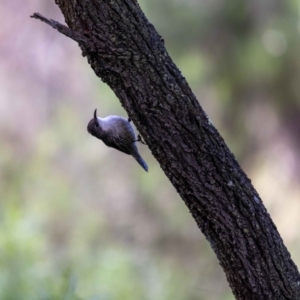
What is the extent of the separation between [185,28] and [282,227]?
85.7 inches

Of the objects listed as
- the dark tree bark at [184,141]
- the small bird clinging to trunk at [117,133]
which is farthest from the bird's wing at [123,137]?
the dark tree bark at [184,141]

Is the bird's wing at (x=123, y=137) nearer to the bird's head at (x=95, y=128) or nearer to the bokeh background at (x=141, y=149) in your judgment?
the bird's head at (x=95, y=128)

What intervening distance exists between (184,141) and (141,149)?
4158 millimetres

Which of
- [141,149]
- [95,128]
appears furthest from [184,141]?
[141,149]

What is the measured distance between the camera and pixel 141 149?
591 cm

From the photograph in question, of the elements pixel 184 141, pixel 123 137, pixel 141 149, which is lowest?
pixel 184 141

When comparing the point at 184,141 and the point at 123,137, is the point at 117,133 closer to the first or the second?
the point at 123,137

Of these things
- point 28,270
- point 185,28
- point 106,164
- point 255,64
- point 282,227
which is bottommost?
point 28,270

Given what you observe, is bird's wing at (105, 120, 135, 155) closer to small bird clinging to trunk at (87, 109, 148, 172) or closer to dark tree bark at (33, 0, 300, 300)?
small bird clinging to trunk at (87, 109, 148, 172)

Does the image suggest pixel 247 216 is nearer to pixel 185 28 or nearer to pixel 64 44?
pixel 185 28

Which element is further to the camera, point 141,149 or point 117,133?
point 141,149

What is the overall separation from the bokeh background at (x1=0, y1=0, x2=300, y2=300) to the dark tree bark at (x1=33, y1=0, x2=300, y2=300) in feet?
6.89

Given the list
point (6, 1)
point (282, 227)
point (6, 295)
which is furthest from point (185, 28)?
point (6, 295)

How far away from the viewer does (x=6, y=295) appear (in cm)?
299
